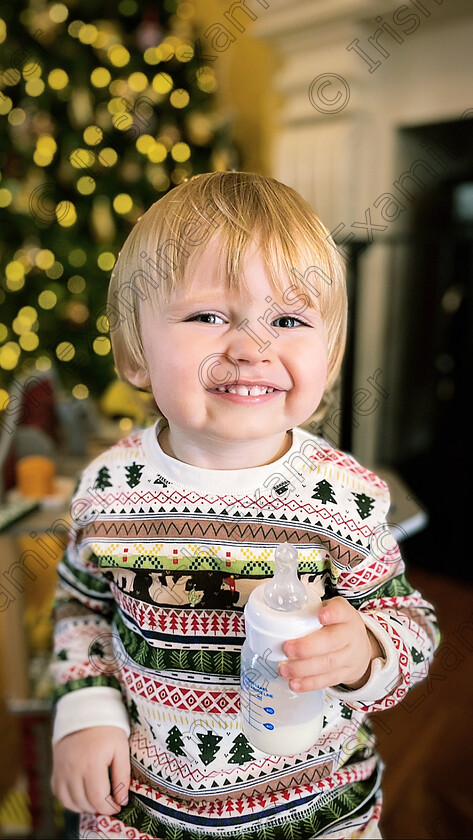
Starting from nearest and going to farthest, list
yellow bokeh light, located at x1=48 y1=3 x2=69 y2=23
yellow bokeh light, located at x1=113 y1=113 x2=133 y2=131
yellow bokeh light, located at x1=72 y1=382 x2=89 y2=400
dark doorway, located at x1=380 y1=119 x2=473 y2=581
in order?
yellow bokeh light, located at x1=113 y1=113 x2=133 y2=131, dark doorway, located at x1=380 y1=119 x2=473 y2=581, yellow bokeh light, located at x1=48 y1=3 x2=69 y2=23, yellow bokeh light, located at x1=72 y1=382 x2=89 y2=400

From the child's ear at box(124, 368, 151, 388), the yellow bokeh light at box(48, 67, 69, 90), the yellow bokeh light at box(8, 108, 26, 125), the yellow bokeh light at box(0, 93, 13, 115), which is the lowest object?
the child's ear at box(124, 368, 151, 388)

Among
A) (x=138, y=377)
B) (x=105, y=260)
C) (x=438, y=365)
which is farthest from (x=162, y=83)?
(x=138, y=377)

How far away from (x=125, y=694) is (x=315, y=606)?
10.7 inches

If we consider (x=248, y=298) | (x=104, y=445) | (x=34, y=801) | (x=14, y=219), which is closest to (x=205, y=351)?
(x=248, y=298)

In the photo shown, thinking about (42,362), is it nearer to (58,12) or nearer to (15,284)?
(15,284)

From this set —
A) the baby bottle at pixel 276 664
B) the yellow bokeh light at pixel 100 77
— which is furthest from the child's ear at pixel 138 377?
the yellow bokeh light at pixel 100 77

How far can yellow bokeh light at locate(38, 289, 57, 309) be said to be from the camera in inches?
98.3

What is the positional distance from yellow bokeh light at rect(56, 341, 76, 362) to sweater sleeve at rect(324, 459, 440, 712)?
2155 millimetres

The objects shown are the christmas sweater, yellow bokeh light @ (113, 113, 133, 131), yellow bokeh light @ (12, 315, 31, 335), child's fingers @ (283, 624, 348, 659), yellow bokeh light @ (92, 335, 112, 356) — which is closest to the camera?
child's fingers @ (283, 624, 348, 659)

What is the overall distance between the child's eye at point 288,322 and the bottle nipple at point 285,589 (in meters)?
0.17

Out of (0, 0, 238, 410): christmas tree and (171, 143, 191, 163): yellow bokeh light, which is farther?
(171, 143, 191, 163): yellow bokeh light

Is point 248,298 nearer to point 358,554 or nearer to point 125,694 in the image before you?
point 358,554

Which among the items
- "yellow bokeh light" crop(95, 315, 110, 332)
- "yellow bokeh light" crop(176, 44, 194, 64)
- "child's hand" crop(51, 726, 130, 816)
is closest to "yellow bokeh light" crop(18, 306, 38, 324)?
"yellow bokeh light" crop(176, 44, 194, 64)

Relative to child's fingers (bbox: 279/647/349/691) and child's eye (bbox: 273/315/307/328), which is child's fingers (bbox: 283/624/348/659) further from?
child's eye (bbox: 273/315/307/328)
